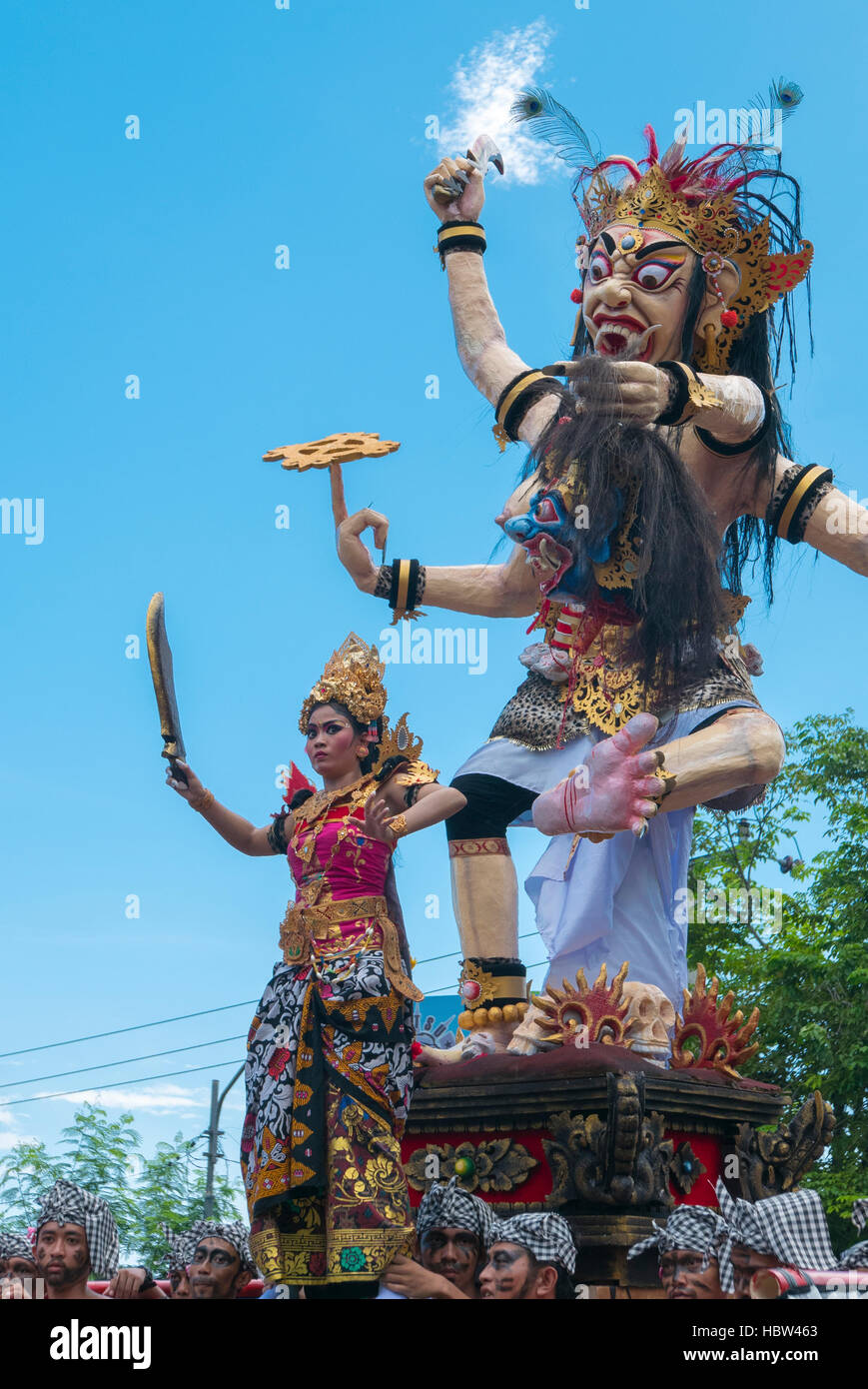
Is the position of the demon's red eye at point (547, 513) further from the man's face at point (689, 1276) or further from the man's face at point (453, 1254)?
the man's face at point (689, 1276)

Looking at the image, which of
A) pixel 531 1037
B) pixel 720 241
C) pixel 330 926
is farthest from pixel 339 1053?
pixel 720 241

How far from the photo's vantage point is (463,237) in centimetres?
711

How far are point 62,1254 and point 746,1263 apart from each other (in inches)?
75.3

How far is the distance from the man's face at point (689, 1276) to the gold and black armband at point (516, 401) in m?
3.25

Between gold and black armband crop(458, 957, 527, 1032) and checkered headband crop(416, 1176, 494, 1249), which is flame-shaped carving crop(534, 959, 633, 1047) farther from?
checkered headband crop(416, 1176, 494, 1249)

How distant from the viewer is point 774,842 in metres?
15.5

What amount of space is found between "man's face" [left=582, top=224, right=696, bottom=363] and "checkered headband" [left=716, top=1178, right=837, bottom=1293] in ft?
11.0

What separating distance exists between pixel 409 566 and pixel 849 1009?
788 centimetres

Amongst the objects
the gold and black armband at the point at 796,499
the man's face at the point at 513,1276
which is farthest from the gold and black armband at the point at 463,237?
the man's face at the point at 513,1276

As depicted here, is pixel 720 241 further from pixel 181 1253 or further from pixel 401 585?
pixel 181 1253

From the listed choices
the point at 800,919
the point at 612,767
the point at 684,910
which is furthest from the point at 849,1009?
the point at 612,767

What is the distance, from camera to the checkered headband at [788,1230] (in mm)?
4328

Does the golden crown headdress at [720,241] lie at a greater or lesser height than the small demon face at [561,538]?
greater

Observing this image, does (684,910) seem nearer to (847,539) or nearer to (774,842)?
(847,539)
